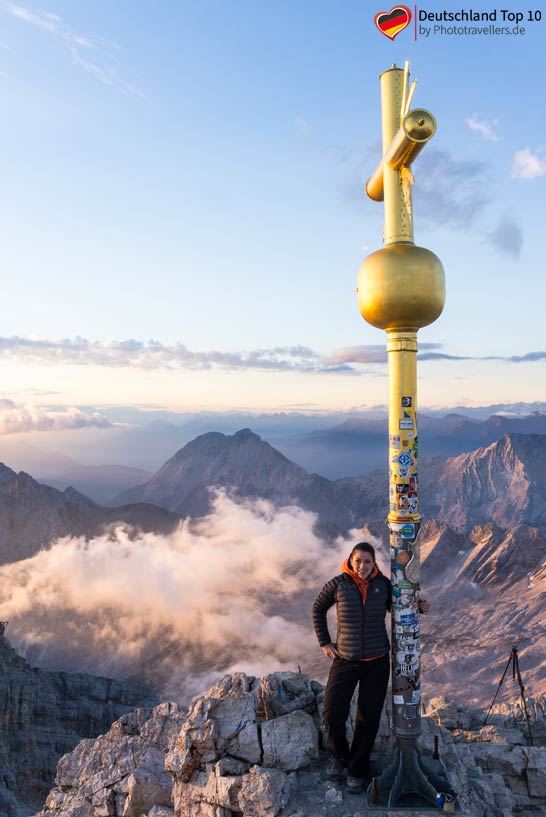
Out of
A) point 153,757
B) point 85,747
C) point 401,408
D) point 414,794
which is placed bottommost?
point 85,747

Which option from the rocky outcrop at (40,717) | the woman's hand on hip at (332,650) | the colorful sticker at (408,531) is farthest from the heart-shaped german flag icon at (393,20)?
the rocky outcrop at (40,717)

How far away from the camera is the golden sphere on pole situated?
33.4 feet

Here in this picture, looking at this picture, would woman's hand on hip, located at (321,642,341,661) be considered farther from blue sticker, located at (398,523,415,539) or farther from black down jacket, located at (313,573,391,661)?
blue sticker, located at (398,523,415,539)

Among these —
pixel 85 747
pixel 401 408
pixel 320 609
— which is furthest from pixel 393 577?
pixel 85 747

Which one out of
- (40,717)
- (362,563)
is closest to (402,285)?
(362,563)

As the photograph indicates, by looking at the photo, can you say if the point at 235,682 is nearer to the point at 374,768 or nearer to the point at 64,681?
the point at 374,768

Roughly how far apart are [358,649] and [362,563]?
1.40 meters

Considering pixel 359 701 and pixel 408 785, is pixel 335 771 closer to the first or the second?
pixel 408 785

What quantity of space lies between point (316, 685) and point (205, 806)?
125 inches

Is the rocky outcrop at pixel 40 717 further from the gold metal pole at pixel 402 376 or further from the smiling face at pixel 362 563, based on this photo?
the smiling face at pixel 362 563

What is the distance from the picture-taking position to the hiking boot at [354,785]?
410 inches

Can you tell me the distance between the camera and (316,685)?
42.5ft

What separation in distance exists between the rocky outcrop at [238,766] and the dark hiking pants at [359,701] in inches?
26.2

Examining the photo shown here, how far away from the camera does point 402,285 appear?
10164 millimetres
